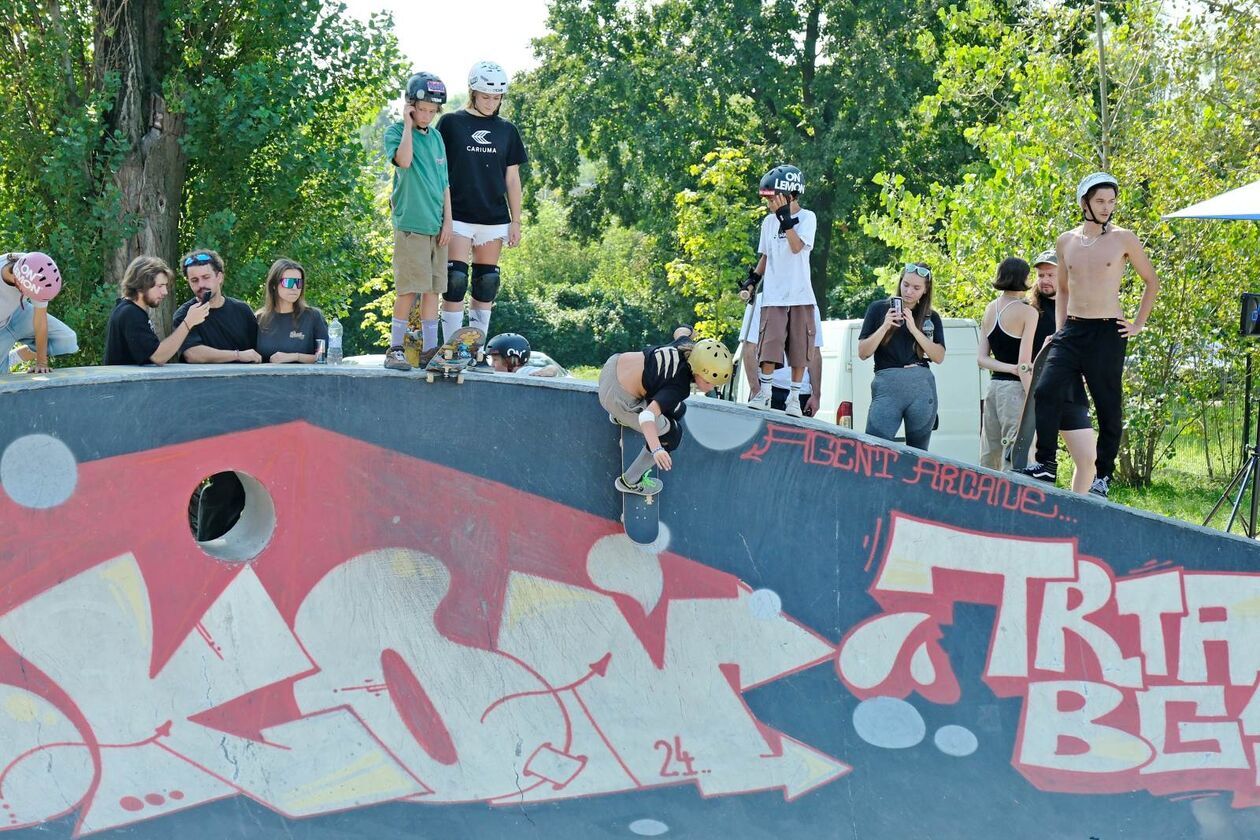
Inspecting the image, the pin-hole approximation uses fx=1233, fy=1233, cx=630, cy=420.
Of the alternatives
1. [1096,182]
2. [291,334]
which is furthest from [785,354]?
[291,334]

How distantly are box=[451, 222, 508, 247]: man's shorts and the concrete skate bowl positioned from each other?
1.22m

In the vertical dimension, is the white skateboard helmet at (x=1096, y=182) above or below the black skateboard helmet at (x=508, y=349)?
above

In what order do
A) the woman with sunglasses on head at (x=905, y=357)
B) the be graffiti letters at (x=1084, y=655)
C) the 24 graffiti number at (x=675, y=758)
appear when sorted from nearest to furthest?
the 24 graffiti number at (x=675, y=758)
the be graffiti letters at (x=1084, y=655)
the woman with sunglasses on head at (x=905, y=357)

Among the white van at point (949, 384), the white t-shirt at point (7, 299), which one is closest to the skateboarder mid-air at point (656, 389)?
the white t-shirt at point (7, 299)

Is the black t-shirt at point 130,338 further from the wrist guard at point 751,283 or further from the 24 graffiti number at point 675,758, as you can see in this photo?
the wrist guard at point 751,283

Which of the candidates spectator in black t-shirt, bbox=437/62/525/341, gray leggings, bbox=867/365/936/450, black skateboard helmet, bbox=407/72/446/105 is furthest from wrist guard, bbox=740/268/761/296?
black skateboard helmet, bbox=407/72/446/105

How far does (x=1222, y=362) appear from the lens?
49.8 ft

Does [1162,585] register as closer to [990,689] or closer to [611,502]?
[990,689]

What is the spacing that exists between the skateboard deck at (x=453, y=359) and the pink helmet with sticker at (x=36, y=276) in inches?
76.2

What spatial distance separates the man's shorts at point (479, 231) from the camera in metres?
7.36

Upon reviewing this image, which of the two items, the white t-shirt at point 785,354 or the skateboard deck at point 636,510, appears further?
the white t-shirt at point 785,354

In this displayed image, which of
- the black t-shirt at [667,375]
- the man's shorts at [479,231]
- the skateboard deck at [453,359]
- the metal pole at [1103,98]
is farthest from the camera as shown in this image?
the metal pole at [1103,98]

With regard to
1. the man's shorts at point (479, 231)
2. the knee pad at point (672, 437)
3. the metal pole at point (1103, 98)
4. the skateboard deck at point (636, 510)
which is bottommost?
the skateboard deck at point (636, 510)

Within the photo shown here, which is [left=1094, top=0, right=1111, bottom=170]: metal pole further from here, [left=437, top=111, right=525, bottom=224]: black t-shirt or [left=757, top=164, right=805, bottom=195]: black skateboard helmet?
[left=437, top=111, right=525, bottom=224]: black t-shirt
